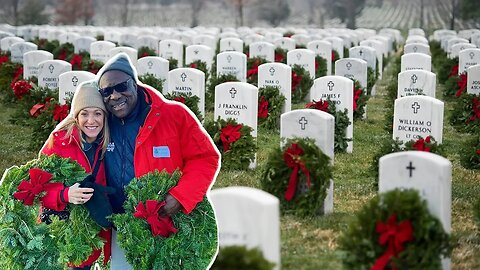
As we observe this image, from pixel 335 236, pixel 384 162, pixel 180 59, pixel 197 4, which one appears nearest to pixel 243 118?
pixel 335 236

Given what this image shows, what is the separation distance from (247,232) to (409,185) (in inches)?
71.1

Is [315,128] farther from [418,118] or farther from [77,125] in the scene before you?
[77,125]

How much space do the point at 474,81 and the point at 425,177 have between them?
9.26 m

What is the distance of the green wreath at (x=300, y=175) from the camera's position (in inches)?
367

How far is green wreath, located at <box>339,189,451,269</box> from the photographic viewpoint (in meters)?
6.59

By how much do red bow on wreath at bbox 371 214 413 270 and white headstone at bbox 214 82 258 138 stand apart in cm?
544

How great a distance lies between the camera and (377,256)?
6.65 m

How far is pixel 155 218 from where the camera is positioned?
6.29 meters

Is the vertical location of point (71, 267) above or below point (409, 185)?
below

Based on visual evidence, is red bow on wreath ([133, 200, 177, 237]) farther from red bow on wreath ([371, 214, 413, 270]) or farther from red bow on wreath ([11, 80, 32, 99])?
red bow on wreath ([11, 80, 32, 99])

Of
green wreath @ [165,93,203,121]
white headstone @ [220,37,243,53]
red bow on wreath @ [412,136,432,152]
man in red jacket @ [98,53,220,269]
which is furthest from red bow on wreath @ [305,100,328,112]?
white headstone @ [220,37,243,53]

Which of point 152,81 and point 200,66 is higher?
point 152,81

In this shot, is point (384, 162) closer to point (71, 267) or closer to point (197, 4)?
point (71, 267)

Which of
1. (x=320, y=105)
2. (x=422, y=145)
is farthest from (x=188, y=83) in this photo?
(x=422, y=145)
